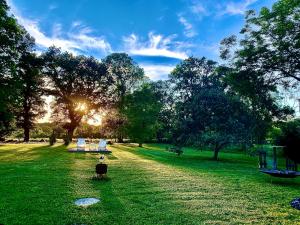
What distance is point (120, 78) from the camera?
48281 millimetres

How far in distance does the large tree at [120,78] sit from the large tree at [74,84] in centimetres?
243

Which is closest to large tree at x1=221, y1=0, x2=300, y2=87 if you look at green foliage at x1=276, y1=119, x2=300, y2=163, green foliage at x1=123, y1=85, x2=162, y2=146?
green foliage at x1=276, y1=119, x2=300, y2=163

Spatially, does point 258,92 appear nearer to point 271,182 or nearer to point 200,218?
point 271,182

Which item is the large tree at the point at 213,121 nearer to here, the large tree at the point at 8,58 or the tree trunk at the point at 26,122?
the large tree at the point at 8,58

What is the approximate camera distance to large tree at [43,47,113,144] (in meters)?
40.1

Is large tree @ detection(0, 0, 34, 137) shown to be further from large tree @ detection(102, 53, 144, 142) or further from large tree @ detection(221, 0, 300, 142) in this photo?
large tree @ detection(102, 53, 144, 142)

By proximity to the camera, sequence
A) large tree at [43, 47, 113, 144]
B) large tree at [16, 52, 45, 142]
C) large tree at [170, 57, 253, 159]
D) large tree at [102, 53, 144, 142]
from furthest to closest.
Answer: large tree at [102, 53, 144, 142], large tree at [16, 52, 45, 142], large tree at [43, 47, 113, 144], large tree at [170, 57, 253, 159]

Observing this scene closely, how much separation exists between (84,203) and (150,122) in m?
32.5

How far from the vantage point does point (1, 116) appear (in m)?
30.3

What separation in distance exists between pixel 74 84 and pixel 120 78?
9481 millimetres

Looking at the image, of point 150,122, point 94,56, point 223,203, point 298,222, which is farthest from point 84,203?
point 94,56

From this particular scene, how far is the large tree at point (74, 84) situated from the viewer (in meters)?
40.1

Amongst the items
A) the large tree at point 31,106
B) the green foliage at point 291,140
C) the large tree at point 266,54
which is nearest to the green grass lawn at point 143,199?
the large tree at point 266,54

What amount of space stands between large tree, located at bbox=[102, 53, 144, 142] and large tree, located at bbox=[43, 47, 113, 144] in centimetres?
243
